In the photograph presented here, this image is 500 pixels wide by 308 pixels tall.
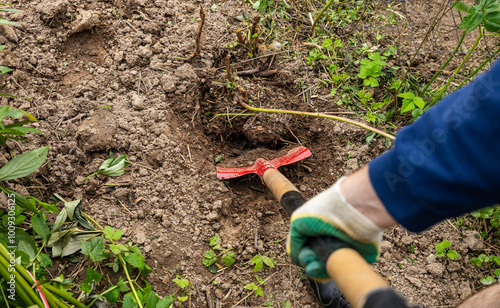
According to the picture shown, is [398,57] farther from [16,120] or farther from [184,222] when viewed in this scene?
[16,120]

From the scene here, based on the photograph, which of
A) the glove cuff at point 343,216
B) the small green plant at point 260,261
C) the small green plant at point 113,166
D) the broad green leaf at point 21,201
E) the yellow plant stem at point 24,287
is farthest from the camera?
the small green plant at point 113,166

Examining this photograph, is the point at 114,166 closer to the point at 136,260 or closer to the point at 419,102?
the point at 136,260

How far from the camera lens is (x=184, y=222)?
181 cm

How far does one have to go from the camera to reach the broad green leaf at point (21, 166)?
4.70 ft

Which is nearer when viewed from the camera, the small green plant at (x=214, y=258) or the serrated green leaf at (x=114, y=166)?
the small green plant at (x=214, y=258)

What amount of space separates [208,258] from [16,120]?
4.32 feet

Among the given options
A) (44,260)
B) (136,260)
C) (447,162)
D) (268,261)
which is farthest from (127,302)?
(447,162)

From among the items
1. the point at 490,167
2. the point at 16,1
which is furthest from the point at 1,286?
the point at 16,1

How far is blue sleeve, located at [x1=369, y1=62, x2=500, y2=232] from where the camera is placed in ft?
2.59

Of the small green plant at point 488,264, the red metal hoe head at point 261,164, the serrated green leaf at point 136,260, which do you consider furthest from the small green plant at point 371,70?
the serrated green leaf at point 136,260

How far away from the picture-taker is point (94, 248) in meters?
1.51

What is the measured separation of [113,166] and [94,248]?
0.50 meters

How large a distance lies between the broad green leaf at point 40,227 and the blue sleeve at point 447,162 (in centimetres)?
143

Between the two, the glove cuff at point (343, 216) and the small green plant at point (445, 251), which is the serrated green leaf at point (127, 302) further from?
the small green plant at point (445, 251)
